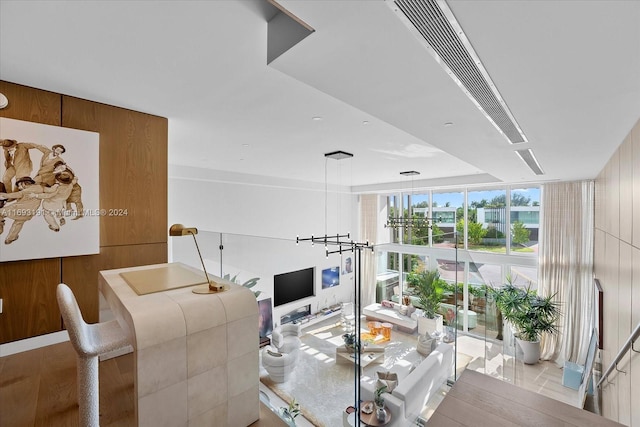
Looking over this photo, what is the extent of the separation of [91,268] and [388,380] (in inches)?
114

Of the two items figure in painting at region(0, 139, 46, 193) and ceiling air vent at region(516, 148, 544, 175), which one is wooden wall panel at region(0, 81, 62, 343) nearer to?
figure in painting at region(0, 139, 46, 193)

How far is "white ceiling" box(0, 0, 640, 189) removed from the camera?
1146mm

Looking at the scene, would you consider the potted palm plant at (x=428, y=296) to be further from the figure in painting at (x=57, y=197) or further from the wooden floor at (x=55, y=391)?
the figure in painting at (x=57, y=197)

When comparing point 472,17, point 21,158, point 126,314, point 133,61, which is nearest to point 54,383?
point 126,314

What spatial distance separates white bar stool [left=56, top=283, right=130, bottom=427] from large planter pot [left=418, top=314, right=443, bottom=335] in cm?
304

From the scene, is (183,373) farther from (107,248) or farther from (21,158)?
(21,158)

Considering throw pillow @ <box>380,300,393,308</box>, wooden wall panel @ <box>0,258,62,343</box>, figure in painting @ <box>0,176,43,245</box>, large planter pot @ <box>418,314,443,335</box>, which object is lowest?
large planter pot @ <box>418,314,443,335</box>

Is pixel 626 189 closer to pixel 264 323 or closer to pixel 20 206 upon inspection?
pixel 264 323

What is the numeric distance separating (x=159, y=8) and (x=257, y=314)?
5.00 feet

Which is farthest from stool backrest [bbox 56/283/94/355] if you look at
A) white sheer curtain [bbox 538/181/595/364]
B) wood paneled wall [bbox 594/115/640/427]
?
white sheer curtain [bbox 538/181/595/364]

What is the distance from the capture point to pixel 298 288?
7.78m

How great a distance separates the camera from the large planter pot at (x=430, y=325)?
3410mm

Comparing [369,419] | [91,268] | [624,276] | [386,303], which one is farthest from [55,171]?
[624,276]

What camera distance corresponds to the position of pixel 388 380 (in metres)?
2.77
